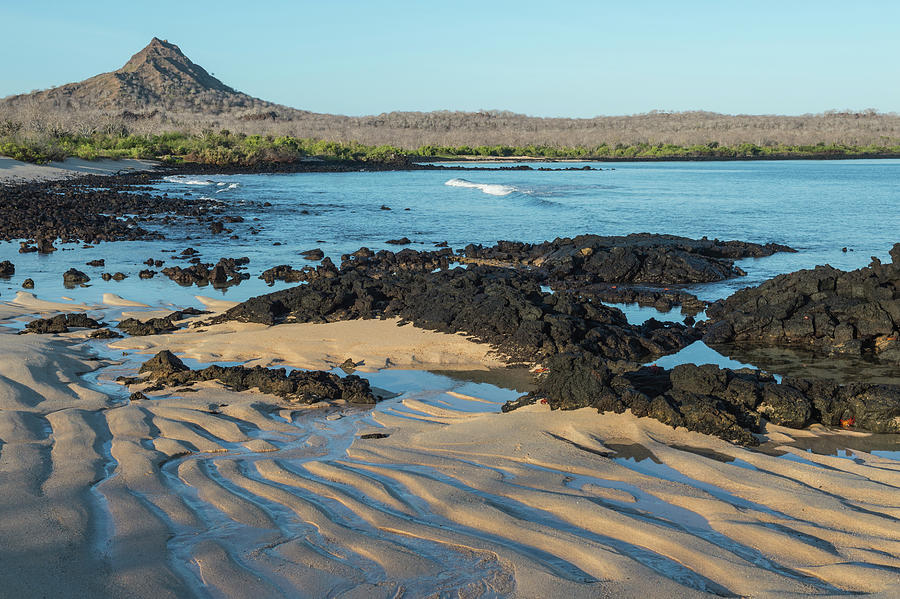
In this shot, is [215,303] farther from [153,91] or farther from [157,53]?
[157,53]

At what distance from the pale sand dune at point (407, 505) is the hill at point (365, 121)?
80.0m

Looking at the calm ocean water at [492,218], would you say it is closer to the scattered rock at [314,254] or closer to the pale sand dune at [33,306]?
the scattered rock at [314,254]

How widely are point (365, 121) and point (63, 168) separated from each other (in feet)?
370

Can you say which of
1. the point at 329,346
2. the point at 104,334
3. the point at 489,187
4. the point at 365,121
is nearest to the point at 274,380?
the point at 329,346

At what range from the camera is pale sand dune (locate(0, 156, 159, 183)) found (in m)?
42.8

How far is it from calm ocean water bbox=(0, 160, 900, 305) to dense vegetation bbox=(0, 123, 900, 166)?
921 centimetres

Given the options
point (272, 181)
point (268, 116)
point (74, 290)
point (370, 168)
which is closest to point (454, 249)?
point (74, 290)

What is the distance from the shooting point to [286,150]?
2975 inches

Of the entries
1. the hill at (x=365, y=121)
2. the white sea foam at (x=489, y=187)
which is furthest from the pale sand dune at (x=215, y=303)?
the hill at (x=365, y=121)

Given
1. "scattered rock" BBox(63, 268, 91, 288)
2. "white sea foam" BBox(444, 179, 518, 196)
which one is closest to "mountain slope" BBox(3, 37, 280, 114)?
"white sea foam" BBox(444, 179, 518, 196)

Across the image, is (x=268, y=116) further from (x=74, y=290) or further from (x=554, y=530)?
(x=554, y=530)

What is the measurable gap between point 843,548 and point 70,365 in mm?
7483

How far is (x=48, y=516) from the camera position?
4766 millimetres

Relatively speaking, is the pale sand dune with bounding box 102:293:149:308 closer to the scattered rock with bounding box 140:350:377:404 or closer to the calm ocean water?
the calm ocean water
